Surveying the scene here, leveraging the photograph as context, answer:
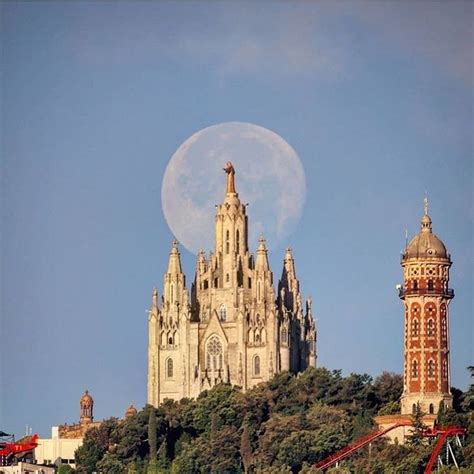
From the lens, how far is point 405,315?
187m

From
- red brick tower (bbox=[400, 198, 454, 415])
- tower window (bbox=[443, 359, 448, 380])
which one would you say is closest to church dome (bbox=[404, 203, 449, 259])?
red brick tower (bbox=[400, 198, 454, 415])

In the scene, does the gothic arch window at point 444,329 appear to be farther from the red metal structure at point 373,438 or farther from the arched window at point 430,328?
the red metal structure at point 373,438

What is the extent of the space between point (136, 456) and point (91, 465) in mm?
3938

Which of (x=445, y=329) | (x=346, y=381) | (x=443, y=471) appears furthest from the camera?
(x=346, y=381)

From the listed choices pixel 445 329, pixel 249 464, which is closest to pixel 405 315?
pixel 445 329

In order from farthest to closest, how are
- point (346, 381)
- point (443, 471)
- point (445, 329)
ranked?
point (346, 381) < point (445, 329) < point (443, 471)

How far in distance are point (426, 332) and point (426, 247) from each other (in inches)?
241

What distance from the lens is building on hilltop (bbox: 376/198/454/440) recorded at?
18625 centimetres

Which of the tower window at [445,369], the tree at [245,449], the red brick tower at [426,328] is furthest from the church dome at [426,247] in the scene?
the tree at [245,449]

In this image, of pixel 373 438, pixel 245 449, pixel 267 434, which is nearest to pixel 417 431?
pixel 373 438

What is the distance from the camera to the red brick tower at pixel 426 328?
18625cm

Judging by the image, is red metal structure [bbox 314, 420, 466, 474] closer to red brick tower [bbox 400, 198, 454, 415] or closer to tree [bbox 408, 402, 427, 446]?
tree [bbox 408, 402, 427, 446]

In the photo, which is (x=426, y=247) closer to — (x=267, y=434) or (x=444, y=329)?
(x=444, y=329)

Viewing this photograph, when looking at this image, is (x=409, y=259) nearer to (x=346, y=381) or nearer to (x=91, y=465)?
(x=346, y=381)
